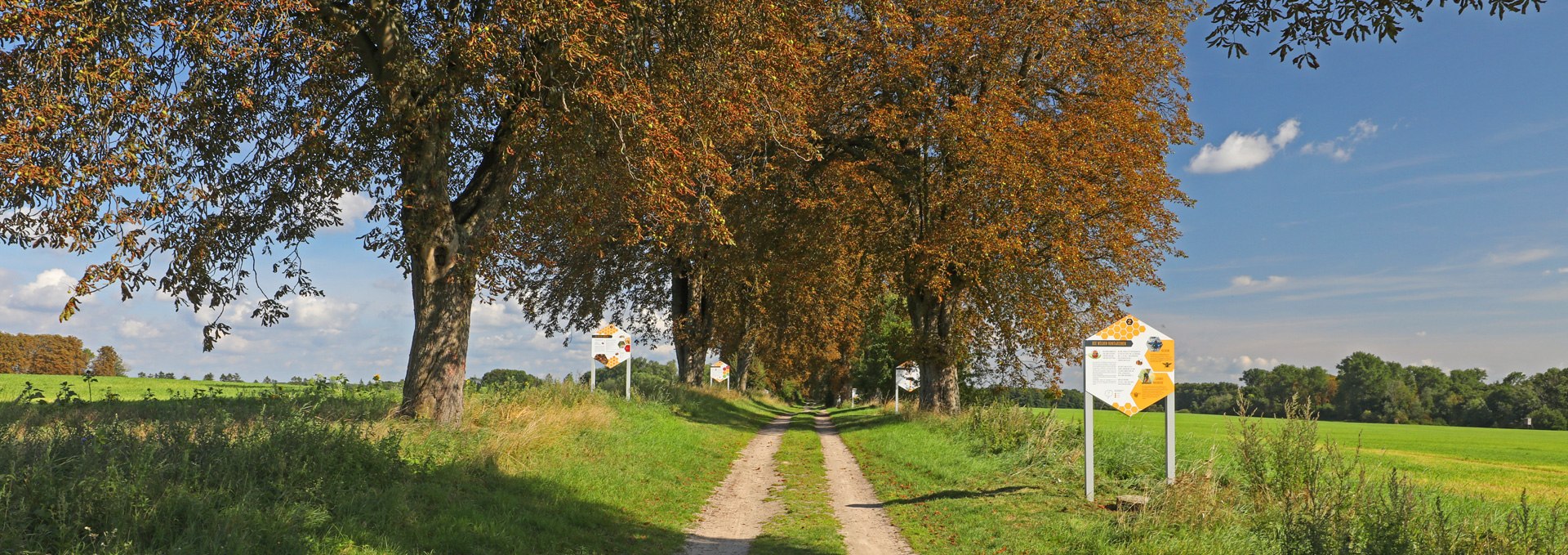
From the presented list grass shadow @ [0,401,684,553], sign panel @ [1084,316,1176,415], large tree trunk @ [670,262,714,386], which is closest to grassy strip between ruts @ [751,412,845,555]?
grass shadow @ [0,401,684,553]

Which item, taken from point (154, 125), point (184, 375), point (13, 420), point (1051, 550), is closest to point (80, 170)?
point (154, 125)

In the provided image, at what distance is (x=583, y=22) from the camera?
10703mm

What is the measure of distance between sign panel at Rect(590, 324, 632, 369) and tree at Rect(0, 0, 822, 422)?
8.62m

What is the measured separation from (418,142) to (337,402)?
4334 millimetres

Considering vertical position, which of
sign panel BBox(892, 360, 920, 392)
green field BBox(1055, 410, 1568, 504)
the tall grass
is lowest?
green field BBox(1055, 410, 1568, 504)

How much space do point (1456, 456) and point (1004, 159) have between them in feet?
75.7

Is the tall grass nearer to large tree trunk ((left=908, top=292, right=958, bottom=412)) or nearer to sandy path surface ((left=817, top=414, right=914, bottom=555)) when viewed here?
sandy path surface ((left=817, top=414, right=914, bottom=555))

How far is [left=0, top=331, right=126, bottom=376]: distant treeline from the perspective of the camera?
48.9 metres

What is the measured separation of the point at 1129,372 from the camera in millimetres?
11445

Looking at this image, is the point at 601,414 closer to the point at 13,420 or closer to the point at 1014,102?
the point at 13,420

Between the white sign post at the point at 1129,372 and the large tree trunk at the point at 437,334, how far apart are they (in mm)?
9711

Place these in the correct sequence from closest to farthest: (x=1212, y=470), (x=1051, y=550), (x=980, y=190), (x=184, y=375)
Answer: (x=1051, y=550)
(x=1212, y=470)
(x=980, y=190)
(x=184, y=375)

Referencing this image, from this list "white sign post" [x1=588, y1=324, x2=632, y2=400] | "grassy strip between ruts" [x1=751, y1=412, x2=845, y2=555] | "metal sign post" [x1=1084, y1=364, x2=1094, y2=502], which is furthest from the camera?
"white sign post" [x1=588, y1=324, x2=632, y2=400]

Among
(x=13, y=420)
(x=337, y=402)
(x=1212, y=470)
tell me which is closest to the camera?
(x=13, y=420)
